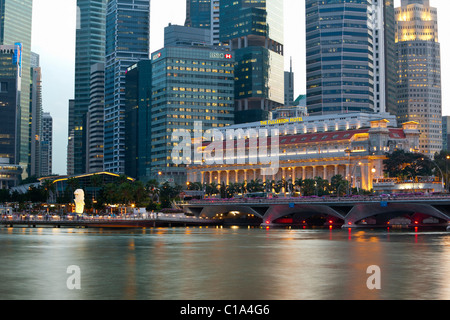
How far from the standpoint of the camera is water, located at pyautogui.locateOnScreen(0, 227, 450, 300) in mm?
49312

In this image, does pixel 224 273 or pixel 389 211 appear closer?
pixel 224 273

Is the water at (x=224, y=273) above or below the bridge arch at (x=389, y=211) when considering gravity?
below

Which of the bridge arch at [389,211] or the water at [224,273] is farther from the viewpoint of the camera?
the bridge arch at [389,211]

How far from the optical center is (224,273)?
62.9 meters

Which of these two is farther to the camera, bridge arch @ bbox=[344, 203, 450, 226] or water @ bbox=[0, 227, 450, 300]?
bridge arch @ bbox=[344, 203, 450, 226]

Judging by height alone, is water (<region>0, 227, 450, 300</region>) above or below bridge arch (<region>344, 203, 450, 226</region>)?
below

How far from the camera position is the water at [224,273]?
49.3 m

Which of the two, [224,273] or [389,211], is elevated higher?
[389,211]

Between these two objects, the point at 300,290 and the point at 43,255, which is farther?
the point at 43,255
